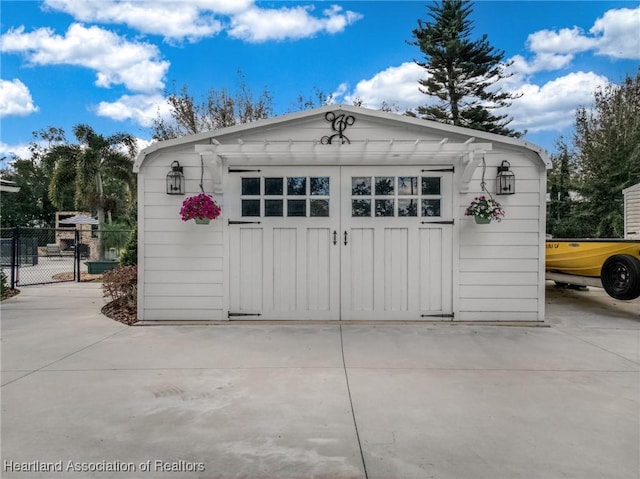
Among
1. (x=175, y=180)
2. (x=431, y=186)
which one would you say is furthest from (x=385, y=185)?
(x=175, y=180)

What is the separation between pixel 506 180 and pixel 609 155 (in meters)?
12.3

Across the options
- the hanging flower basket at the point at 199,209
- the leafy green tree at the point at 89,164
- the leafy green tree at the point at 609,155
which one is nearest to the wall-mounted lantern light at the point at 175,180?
the hanging flower basket at the point at 199,209

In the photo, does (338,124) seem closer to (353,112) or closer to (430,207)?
(353,112)

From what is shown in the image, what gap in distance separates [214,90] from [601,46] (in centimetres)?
1327

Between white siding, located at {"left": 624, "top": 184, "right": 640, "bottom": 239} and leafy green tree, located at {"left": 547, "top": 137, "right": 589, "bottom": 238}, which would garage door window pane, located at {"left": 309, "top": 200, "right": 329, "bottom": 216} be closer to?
white siding, located at {"left": 624, "top": 184, "right": 640, "bottom": 239}

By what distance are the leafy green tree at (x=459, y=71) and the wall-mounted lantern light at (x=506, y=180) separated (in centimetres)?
1248

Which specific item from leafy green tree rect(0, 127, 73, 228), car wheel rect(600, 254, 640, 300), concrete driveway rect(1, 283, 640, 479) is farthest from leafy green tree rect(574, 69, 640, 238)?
leafy green tree rect(0, 127, 73, 228)

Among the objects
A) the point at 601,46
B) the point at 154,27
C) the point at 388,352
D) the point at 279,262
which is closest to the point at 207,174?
the point at 279,262

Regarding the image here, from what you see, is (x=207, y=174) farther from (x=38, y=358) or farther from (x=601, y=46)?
(x=601, y=46)

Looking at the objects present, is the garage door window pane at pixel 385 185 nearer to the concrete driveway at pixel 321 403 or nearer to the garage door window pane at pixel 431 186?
the garage door window pane at pixel 431 186

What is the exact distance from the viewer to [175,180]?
4.54 m

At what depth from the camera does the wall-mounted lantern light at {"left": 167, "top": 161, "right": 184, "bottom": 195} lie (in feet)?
14.9

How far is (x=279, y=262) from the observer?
15.3 ft

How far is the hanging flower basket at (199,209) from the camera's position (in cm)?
431
